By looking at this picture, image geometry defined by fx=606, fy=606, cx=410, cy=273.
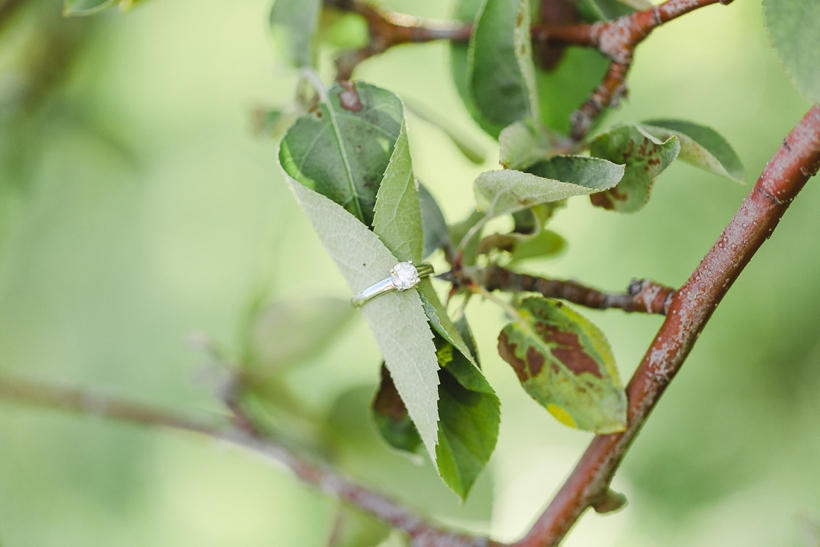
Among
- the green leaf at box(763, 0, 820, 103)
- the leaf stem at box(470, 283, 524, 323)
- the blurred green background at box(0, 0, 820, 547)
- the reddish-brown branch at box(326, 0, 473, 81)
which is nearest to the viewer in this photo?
the green leaf at box(763, 0, 820, 103)

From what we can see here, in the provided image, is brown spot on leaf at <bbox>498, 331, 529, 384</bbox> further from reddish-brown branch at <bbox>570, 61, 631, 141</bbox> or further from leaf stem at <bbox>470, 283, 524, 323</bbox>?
reddish-brown branch at <bbox>570, 61, 631, 141</bbox>

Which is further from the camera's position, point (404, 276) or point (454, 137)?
point (454, 137)

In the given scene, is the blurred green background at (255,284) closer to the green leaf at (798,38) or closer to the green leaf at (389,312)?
the green leaf at (389,312)

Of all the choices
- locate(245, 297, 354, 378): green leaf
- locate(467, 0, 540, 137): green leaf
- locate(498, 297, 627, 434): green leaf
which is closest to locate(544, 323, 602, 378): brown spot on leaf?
locate(498, 297, 627, 434): green leaf

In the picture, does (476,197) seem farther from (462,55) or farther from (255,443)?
(255,443)

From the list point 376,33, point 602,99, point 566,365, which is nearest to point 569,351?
point 566,365

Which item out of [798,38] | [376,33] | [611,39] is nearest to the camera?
[798,38]

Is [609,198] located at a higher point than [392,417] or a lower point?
higher

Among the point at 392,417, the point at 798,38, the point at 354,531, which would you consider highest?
the point at 798,38
